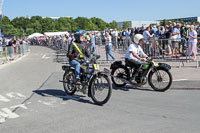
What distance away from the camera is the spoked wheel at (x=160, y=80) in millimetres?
7480

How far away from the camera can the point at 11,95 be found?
7852 mm

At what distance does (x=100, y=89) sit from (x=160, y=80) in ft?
7.12

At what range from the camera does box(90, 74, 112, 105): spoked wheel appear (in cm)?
616

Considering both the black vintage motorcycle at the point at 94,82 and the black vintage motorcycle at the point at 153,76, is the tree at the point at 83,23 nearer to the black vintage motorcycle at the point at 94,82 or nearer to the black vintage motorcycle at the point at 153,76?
the black vintage motorcycle at the point at 153,76

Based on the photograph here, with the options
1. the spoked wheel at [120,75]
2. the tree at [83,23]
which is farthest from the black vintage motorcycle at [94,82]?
the tree at [83,23]

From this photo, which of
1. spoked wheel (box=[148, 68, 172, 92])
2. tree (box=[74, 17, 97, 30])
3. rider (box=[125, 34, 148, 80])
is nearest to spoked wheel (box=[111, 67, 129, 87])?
rider (box=[125, 34, 148, 80])

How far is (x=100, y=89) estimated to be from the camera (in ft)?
20.7

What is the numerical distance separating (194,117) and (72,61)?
3.33 m

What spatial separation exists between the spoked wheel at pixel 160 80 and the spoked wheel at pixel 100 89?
6.48 feet

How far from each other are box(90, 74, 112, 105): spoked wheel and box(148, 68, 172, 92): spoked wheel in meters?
1.97

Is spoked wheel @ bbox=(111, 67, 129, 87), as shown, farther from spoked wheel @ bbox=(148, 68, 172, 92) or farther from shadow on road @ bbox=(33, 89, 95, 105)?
shadow on road @ bbox=(33, 89, 95, 105)

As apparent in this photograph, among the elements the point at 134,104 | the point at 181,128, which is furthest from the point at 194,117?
the point at 134,104

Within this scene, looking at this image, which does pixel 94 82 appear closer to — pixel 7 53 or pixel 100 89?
pixel 100 89

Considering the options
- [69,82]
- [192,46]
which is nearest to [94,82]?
[69,82]
